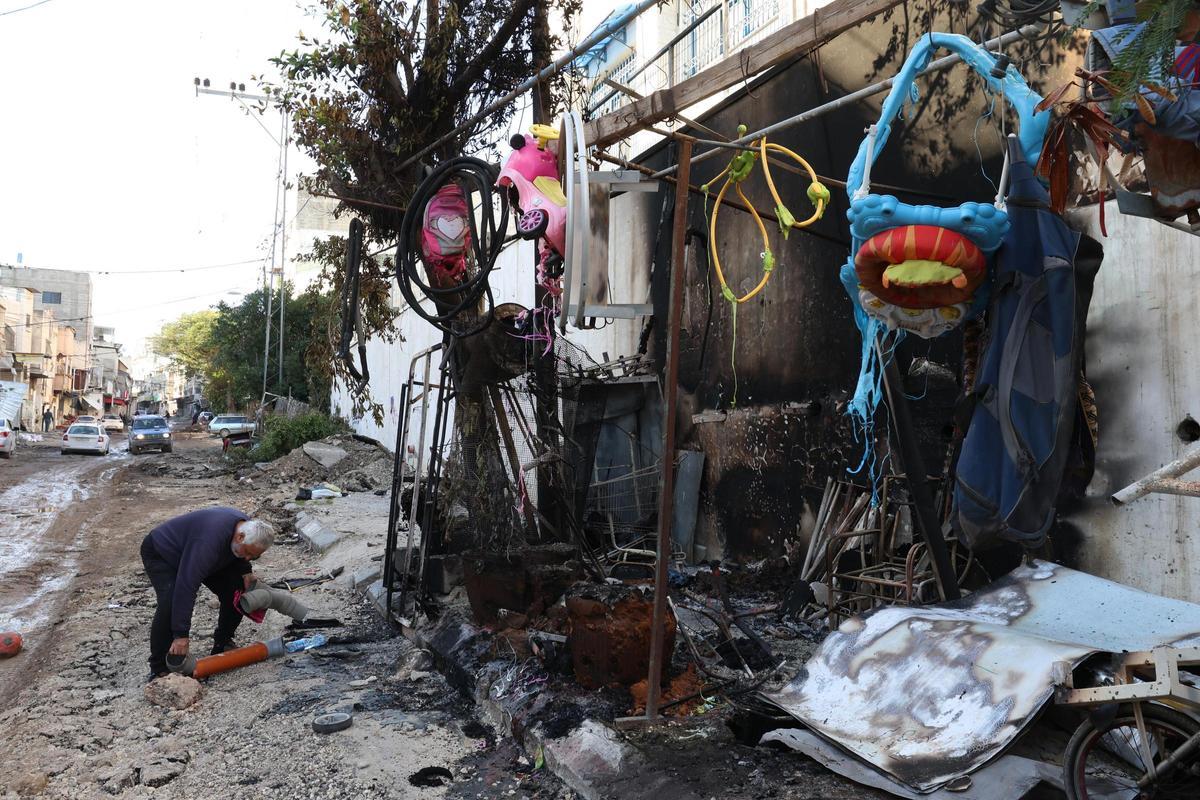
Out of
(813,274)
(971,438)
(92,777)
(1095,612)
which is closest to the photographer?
(1095,612)

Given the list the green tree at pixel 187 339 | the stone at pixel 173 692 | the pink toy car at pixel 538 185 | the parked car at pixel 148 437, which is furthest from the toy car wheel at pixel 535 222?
the green tree at pixel 187 339

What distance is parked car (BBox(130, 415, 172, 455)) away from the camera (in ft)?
99.2

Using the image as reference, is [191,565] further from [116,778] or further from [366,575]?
[366,575]

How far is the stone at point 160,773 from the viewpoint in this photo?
4398 millimetres

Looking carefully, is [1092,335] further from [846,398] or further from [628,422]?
[628,422]

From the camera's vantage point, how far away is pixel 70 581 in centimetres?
961

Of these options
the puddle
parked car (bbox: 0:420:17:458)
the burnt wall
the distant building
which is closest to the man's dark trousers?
the puddle

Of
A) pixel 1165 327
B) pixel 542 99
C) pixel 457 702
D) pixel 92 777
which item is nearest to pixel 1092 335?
pixel 1165 327

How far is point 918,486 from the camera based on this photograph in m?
5.15

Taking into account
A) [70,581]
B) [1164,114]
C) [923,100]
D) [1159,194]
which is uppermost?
[923,100]

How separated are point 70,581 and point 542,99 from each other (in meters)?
7.80

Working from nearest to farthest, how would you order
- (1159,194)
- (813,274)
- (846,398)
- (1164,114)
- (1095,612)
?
1. (1164,114)
2. (1159,194)
3. (1095,612)
4. (846,398)
5. (813,274)

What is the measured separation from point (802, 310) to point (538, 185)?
3226 mm

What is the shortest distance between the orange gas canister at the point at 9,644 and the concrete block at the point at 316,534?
518 cm
